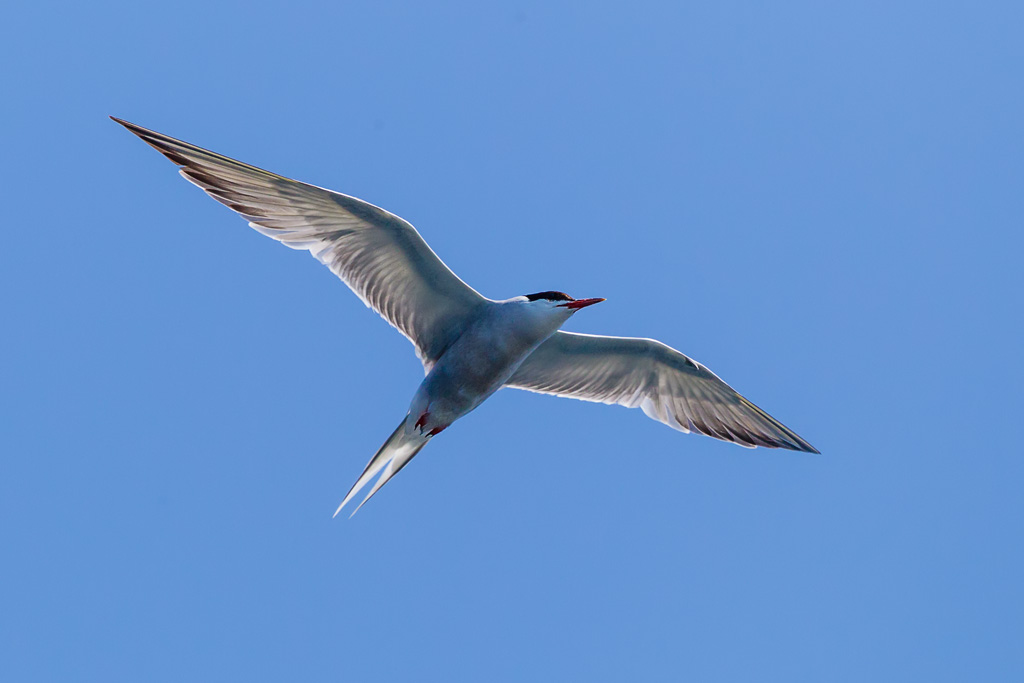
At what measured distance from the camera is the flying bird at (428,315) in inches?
319

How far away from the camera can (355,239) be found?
27.9 ft

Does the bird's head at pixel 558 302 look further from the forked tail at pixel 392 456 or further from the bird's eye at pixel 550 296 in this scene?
the forked tail at pixel 392 456

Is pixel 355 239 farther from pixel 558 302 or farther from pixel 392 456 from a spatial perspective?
pixel 392 456

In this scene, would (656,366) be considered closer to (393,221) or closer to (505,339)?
(505,339)

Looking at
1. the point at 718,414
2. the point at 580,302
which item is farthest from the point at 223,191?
the point at 718,414

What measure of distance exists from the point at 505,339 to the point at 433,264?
941mm

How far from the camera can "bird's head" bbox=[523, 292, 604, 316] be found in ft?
27.8

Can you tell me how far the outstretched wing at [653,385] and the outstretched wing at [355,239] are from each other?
44.8 inches

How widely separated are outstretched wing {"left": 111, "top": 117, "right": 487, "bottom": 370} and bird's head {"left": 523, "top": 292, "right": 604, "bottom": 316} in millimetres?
609

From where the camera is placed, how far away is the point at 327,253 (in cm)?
855

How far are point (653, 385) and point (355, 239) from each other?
3675 mm

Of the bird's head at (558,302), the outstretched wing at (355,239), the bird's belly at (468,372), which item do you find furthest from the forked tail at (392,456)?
the bird's head at (558,302)

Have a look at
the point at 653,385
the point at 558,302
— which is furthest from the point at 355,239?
the point at 653,385

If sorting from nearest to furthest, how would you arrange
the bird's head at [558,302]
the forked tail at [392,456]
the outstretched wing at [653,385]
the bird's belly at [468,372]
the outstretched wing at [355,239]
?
the outstretched wing at [355,239] < the bird's head at [558,302] < the bird's belly at [468,372] < the forked tail at [392,456] < the outstretched wing at [653,385]
